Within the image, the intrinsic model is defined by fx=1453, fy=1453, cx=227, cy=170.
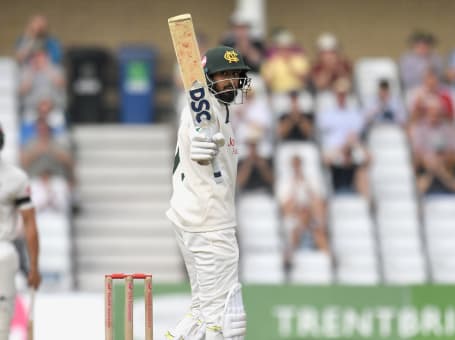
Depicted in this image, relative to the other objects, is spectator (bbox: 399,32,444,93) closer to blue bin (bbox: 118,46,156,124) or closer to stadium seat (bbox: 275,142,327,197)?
stadium seat (bbox: 275,142,327,197)

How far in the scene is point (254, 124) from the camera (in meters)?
14.1

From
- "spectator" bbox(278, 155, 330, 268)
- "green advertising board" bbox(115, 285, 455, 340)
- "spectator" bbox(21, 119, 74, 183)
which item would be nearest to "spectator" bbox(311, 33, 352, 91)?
"spectator" bbox(278, 155, 330, 268)

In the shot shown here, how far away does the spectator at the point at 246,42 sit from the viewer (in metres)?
14.7

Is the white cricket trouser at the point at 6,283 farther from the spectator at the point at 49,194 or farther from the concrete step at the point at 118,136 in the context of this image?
the concrete step at the point at 118,136

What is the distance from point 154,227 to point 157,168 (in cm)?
93

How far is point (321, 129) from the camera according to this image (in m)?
14.4

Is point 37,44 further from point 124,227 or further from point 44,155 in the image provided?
point 124,227

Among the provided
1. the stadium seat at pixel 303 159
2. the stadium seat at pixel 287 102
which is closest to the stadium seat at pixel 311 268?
the stadium seat at pixel 303 159

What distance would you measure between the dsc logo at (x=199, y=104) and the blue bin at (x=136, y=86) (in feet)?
27.4

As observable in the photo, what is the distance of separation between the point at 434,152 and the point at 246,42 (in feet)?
7.25

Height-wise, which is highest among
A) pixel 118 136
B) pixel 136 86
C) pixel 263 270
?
pixel 136 86

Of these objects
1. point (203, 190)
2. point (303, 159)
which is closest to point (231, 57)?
point (203, 190)

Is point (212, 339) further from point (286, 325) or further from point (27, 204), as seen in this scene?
point (286, 325)

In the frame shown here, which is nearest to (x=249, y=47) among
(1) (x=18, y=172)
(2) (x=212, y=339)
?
(1) (x=18, y=172)
